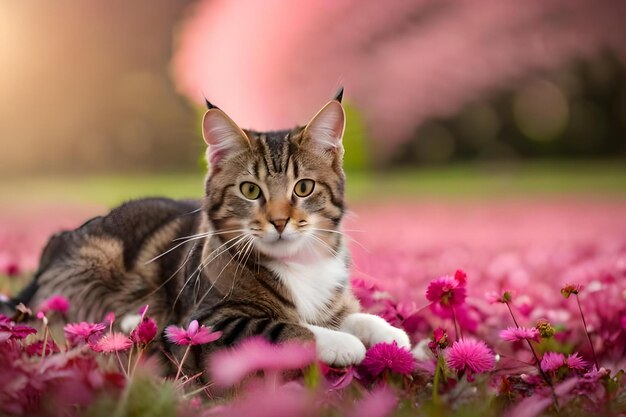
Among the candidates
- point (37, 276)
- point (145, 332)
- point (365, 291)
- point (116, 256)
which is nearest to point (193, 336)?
point (145, 332)

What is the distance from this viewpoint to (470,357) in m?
1.62

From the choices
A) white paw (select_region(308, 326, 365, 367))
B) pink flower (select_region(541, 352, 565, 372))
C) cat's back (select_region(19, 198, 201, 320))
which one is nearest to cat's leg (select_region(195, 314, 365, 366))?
white paw (select_region(308, 326, 365, 367))

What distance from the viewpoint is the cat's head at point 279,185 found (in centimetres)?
200

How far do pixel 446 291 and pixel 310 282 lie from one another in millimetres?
450

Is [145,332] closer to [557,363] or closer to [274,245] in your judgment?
[274,245]

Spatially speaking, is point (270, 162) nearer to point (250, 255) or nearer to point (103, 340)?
point (250, 255)

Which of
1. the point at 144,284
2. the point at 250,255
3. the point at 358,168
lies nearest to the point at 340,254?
the point at 250,255

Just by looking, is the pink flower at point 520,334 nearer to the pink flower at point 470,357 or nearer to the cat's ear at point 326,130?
the pink flower at point 470,357

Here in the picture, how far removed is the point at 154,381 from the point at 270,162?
832 millimetres

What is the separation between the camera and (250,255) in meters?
2.08

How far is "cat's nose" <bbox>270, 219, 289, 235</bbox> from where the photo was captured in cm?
195

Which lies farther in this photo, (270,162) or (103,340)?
(270,162)

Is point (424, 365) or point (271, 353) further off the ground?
point (271, 353)

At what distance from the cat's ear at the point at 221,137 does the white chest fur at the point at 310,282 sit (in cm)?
36
